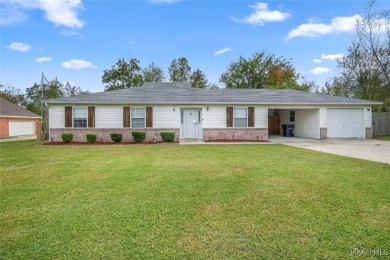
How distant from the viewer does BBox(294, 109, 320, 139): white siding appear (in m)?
17.8

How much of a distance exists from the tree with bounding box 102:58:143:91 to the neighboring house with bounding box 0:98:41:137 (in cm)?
1159

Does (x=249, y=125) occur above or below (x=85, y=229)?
above

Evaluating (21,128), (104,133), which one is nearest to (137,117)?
(104,133)

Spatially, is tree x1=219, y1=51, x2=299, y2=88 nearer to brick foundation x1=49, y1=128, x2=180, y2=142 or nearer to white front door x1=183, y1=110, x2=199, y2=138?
white front door x1=183, y1=110, x2=199, y2=138

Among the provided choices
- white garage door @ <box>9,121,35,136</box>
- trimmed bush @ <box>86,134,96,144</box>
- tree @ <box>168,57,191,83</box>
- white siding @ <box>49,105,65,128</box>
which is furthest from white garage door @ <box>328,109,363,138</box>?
white garage door @ <box>9,121,35,136</box>

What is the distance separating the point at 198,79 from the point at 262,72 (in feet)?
32.8

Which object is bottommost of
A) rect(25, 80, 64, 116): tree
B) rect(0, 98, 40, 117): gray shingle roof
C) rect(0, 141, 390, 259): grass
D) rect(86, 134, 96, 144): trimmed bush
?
rect(0, 141, 390, 259): grass

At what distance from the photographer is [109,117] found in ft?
54.2

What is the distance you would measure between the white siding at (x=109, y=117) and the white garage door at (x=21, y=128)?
→ 17019 millimetres

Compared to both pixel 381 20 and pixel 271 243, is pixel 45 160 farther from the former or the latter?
pixel 381 20

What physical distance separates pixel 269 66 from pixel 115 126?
97.0ft

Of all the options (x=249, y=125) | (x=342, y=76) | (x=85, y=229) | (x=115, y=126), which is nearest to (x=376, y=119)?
(x=342, y=76)

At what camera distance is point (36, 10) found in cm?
1360

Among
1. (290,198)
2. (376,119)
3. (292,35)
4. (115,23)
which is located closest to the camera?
(290,198)
